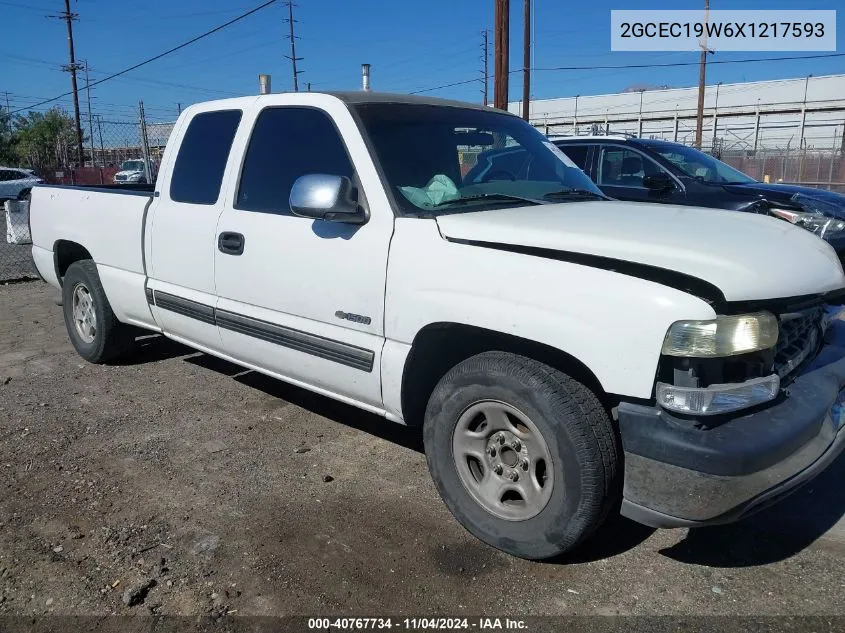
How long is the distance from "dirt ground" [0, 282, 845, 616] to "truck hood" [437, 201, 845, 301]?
3.86ft

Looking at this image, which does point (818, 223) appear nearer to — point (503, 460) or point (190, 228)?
point (503, 460)

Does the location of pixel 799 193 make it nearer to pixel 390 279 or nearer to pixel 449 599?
pixel 390 279

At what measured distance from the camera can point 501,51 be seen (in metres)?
12.6

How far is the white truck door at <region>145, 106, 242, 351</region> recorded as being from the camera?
13.5 feet

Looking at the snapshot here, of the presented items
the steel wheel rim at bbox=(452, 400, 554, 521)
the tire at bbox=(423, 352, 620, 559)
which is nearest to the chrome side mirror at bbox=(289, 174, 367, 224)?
the tire at bbox=(423, 352, 620, 559)

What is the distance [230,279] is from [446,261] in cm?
156

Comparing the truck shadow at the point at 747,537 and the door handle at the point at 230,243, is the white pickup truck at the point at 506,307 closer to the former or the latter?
the door handle at the point at 230,243

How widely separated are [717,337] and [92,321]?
481cm

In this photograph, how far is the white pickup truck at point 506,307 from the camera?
93.7 inches

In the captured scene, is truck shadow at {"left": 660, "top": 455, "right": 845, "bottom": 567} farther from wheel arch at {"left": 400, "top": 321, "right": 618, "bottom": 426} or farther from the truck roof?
the truck roof

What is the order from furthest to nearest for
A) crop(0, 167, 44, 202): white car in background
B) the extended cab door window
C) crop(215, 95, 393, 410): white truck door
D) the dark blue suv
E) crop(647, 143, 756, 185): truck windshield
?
1. crop(0, 167, 44, 202): white car in background
2. crop(647, 143, 756, 185): truck windshield
3. the dark blue suv
4. the extended cab door window
5. crop(215, 95, 393, 410): white truck door

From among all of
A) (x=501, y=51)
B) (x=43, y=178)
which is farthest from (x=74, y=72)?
(x=501, y=51)

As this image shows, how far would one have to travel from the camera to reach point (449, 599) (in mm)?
2654

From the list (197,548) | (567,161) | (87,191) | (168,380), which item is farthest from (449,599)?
(87,191)
